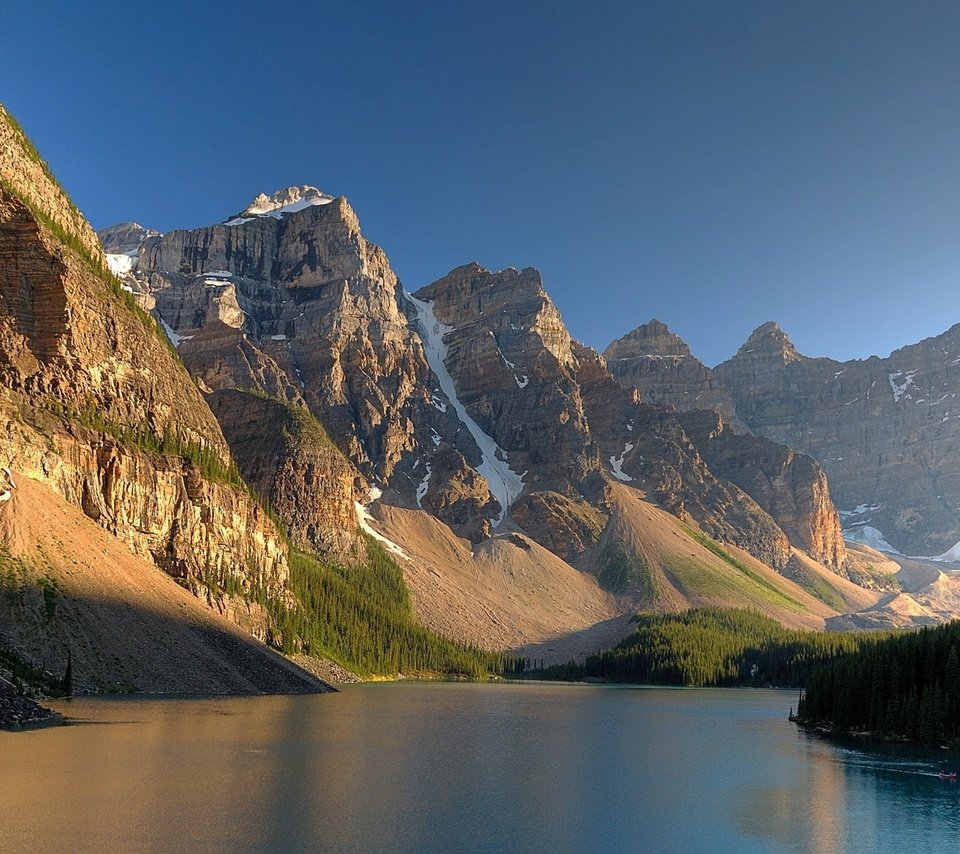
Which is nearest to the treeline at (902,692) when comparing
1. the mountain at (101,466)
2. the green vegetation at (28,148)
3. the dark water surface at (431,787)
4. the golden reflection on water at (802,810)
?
the dark water surface at (431,787)

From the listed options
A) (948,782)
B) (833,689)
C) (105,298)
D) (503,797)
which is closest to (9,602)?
(503,797)

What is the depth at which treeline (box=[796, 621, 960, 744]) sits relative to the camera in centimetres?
7906

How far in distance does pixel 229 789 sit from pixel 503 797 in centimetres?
1380

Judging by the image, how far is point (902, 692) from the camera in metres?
85.3

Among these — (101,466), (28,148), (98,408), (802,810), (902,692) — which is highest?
(28,148)

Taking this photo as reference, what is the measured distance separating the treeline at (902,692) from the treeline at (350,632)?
79376 millimetres

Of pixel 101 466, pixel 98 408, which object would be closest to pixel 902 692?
pixel 101 466

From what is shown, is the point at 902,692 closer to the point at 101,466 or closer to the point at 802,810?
the point at 802,810

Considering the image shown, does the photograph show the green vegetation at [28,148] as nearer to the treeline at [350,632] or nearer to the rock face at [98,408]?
the rock face at [98,408]

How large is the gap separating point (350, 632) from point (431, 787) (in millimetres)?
124631

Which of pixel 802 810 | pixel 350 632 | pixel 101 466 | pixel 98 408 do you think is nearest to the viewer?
pixel 802 810

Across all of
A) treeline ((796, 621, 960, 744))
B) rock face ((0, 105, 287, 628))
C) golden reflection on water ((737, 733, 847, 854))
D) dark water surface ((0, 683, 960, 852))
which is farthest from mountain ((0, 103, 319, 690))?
treeline ((796, 621, 960, 744))

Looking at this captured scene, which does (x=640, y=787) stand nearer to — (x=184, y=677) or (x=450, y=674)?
(x=184, y=677)

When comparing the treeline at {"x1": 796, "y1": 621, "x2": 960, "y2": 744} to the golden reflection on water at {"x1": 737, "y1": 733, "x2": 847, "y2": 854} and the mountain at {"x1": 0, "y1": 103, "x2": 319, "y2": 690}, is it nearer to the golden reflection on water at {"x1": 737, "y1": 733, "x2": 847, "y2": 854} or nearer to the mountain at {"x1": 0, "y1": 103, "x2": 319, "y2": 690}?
the golden reflection on water at {"x1": 737, "y1": 733, "x2": 847, "y2": 854}
